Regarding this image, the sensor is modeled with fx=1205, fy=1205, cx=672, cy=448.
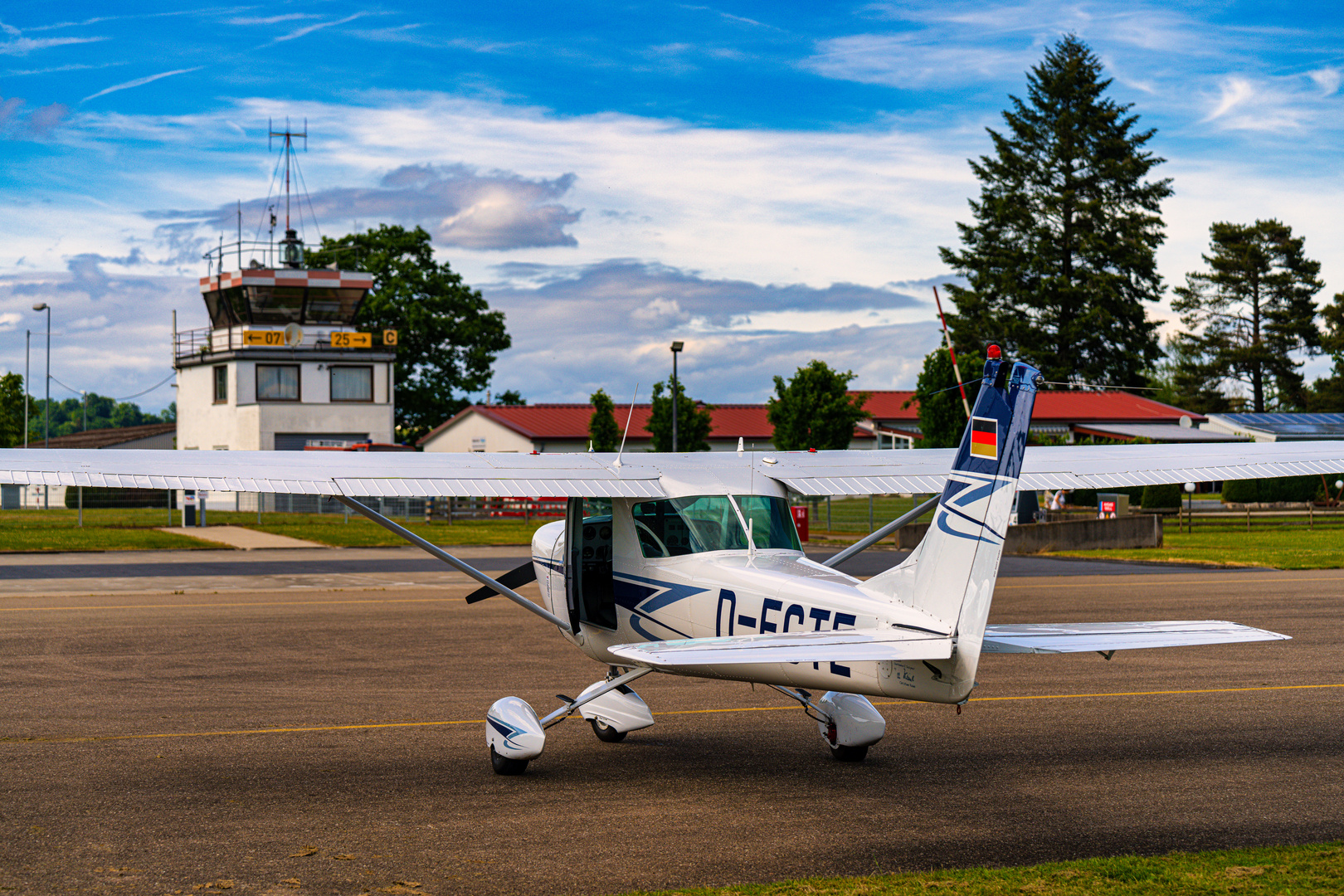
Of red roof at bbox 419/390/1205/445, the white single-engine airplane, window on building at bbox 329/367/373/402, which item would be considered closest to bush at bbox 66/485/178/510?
window on building at bbox 329/367/373/402

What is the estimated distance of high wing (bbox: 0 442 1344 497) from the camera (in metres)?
8.55

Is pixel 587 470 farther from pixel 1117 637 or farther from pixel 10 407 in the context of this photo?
pixel 10 407

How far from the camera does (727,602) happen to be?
8.03m

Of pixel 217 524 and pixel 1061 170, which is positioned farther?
pixel 1061 170

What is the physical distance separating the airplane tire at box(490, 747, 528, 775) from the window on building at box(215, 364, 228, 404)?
53.6m

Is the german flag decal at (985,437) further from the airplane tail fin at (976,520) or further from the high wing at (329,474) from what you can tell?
the high wing at (329,474)

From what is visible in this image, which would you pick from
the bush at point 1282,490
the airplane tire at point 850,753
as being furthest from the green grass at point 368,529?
the bush at point 1282,490

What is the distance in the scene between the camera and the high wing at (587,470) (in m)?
8.55

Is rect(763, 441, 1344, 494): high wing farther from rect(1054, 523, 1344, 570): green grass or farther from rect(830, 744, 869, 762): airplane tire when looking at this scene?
rect(1054, 523, 1344, 570): green grass

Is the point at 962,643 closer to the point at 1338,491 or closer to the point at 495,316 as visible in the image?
the point at 1338,491

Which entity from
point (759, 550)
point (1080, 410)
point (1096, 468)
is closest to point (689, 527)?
point (759, 550)

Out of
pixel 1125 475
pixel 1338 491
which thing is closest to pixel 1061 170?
pixel 1338 491

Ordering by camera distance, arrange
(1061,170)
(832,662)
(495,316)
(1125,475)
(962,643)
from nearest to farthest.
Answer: (962,643), (832,662), (1125,475), (495,316), (1061,170)

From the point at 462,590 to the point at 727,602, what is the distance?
1456 centimetres
